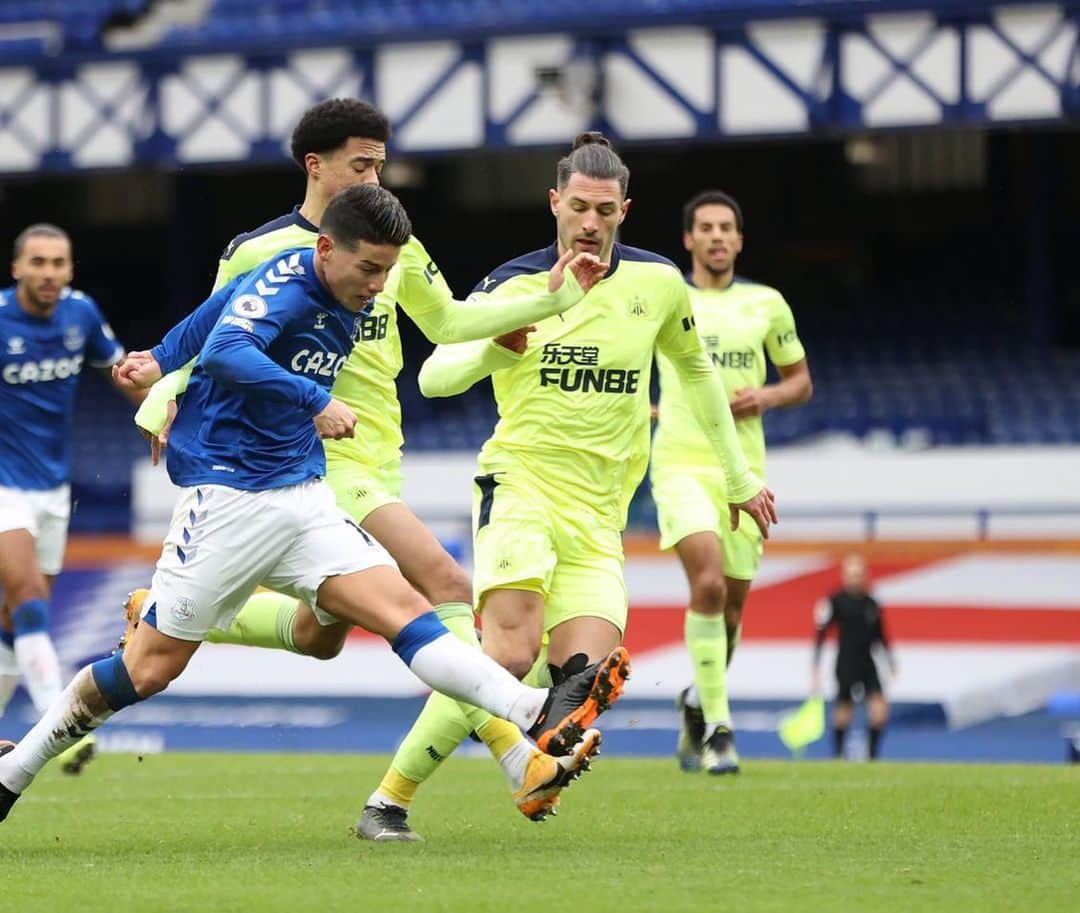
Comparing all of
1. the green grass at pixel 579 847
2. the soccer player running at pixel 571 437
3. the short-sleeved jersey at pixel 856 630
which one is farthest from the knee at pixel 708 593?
the short-sleeved jersey at pixel 856 630

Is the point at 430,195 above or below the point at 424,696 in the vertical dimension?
above

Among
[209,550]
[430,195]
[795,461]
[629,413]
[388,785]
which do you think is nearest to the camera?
[209,550]

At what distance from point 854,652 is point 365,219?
494 inches

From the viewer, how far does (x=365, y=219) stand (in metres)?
6.57

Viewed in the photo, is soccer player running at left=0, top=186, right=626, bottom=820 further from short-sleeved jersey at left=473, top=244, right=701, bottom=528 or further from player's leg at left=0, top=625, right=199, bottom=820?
short-sleeved jersey at left=473, top=244, right=701, bottom=528

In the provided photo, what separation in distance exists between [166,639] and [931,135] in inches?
933

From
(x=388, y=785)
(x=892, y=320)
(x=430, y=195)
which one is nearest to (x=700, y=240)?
(x=388, y=785)

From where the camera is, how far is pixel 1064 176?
89.2 feet

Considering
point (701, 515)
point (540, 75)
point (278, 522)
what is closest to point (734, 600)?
point (701, 515)

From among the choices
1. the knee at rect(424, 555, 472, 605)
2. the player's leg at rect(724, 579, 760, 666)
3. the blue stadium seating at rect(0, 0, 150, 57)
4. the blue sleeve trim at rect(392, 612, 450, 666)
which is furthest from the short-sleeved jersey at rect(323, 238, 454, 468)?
the blue stadium seating at rect(0, 0, 150, 57)

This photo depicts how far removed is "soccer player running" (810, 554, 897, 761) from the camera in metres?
18.4

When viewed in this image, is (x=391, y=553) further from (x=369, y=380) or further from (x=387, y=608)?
(x=387, y=608)

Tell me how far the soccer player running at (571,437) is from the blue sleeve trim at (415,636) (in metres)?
0.79

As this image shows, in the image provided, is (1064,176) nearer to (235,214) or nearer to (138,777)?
(235,214)
